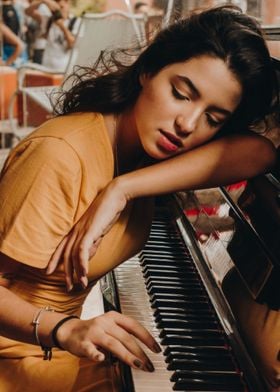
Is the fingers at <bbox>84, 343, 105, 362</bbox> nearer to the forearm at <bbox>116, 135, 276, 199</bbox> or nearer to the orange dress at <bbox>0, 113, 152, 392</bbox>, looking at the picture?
the orange dress at <bbox>0, 113, 152, 392</bbox>

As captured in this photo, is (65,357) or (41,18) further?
(41,18)

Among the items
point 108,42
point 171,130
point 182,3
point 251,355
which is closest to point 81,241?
point 171,130

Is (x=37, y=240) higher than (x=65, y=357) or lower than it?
higher

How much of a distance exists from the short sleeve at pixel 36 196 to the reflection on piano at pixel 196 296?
294 mm

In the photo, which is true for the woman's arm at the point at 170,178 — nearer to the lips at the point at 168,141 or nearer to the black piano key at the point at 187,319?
the lips at the point at 168,141

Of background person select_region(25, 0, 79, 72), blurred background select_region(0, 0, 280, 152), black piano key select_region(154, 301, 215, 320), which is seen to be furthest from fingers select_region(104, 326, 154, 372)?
background person select_region(25, 0, 79, 72)

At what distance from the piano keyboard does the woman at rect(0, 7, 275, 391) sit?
11cm

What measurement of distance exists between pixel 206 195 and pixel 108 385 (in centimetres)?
59

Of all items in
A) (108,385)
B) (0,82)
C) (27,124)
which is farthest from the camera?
(0,82)

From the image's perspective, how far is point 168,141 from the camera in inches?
48.8

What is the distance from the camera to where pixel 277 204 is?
1227mm

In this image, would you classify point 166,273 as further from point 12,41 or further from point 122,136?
point 12,41

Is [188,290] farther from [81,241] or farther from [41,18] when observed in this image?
[41,18]

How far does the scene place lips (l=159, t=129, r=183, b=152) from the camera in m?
1.23
